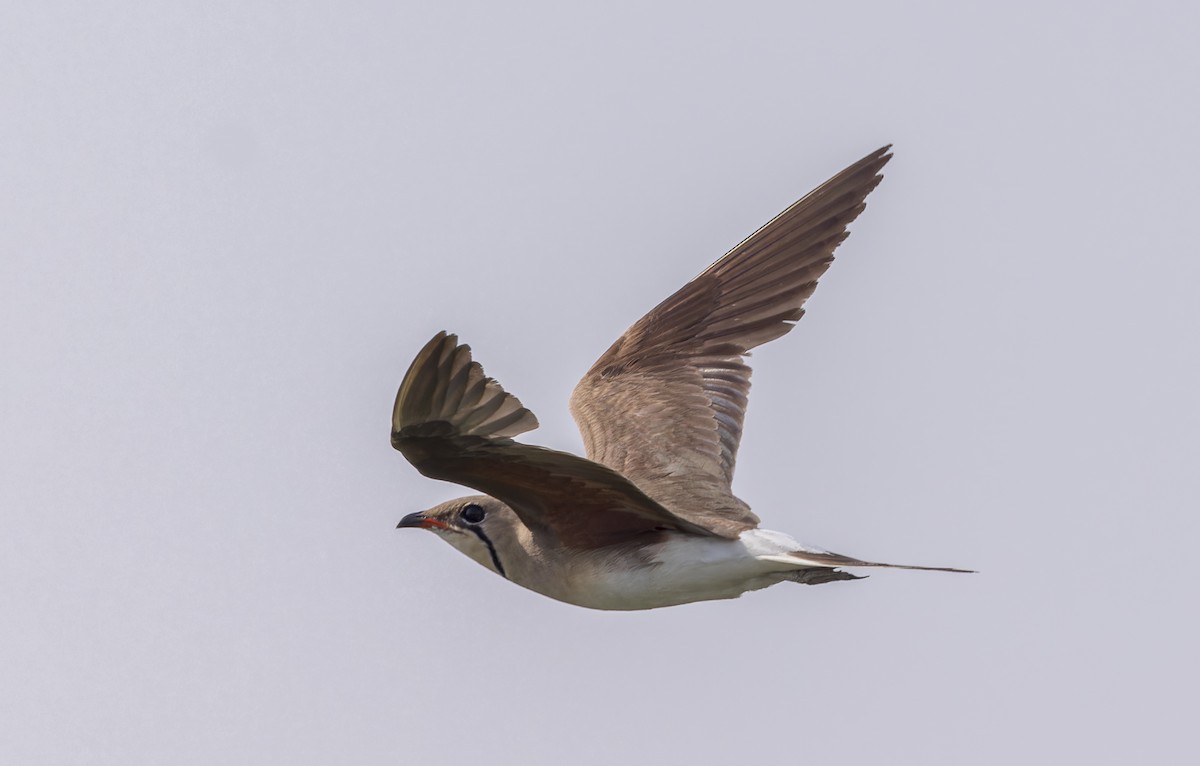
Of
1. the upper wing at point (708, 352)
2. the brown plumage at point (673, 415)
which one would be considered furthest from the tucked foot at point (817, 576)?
the upper wing at point (708, 352)

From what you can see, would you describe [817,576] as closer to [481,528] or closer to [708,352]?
[481,528]

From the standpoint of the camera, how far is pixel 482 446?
8297 millimetres

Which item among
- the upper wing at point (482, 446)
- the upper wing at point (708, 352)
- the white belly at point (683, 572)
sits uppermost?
the upper wing at point (708, 352)

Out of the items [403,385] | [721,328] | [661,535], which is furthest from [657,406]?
[403,385]

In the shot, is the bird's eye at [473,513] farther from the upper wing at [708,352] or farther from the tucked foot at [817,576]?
the tucked foot at [817,576]

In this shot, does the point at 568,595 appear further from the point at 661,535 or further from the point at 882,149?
the point at 882,149

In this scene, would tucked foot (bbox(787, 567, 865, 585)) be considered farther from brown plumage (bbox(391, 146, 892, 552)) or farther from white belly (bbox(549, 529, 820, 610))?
brown plumage (bbox(391, 146, 892, 552))

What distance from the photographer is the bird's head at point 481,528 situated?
32.7 feet

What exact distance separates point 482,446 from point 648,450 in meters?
3.03

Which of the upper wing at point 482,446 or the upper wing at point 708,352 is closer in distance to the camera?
the upper wing at point 482,446

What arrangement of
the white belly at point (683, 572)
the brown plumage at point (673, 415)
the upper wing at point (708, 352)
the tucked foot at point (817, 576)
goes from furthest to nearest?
the upper wing at point (708, 352)
the tucked foot at point (817, 576)
the white belly at point (683, 572)
the brown plumage at point (673, 415)

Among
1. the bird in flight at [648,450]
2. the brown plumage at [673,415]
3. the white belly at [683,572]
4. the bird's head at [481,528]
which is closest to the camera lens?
the bird in flight at [648,450]

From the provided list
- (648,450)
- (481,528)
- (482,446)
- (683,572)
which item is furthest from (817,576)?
(482,446)

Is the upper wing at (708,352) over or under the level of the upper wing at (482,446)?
over
